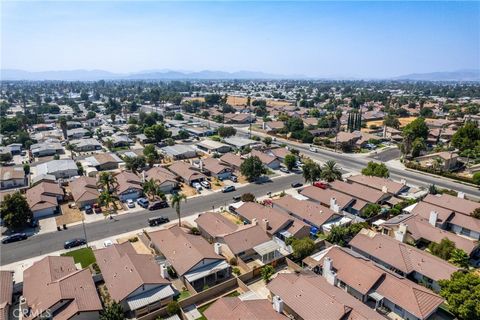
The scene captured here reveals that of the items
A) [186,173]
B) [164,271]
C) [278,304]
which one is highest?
[186,173]

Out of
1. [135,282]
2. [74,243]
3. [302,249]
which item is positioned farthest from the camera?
[74,243]

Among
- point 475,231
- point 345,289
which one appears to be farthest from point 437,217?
point 345,289

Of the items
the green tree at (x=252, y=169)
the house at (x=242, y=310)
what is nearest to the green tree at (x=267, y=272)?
the house at (x=242, y=310)

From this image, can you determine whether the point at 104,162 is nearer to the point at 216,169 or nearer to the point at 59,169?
the point at 59,169

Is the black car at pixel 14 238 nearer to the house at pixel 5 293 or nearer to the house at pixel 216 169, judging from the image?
the house at pixel 5 293

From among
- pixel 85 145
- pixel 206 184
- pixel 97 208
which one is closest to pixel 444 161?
pixel 206 184

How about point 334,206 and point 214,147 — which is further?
Result: point 214,147

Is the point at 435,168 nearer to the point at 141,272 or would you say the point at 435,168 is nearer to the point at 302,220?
the point at 302,220

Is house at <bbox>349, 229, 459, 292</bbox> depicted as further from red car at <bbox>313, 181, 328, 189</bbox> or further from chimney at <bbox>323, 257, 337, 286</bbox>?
red car at <bbox>313, 181, 328, 189</bbox>
